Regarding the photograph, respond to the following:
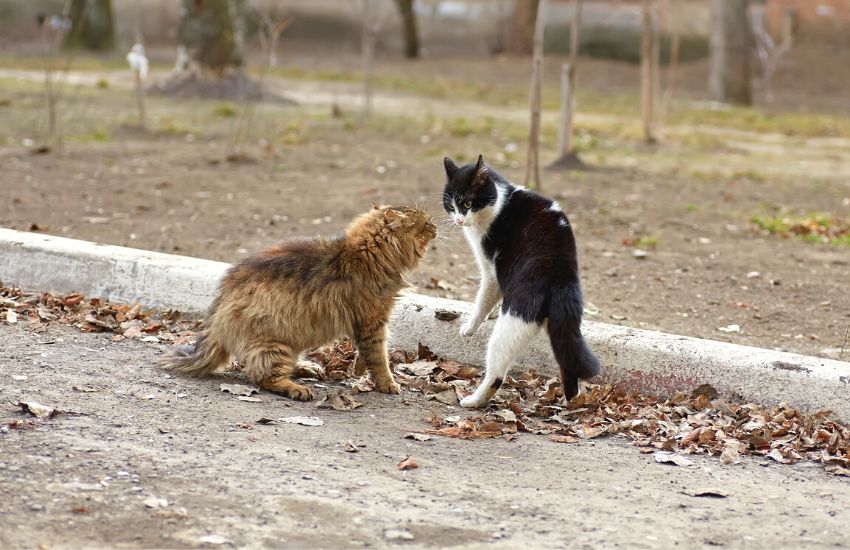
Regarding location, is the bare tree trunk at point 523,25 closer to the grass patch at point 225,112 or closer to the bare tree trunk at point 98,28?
the bare tree trunk at point 98,28

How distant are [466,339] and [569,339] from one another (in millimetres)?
1030

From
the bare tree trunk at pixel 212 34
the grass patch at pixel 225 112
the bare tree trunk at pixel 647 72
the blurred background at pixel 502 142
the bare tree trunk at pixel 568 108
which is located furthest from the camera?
the bare tree trunk at pixel 212 34

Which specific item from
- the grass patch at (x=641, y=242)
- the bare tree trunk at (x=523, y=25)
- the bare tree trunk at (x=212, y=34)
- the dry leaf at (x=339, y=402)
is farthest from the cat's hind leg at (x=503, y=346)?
the bare tree trunk at (x=523, y=25)

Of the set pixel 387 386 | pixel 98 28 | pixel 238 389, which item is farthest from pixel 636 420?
pixel 98 28

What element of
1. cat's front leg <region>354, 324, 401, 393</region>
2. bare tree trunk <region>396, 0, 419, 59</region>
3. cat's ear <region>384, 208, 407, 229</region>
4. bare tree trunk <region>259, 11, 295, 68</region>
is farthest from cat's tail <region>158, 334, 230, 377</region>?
bare tree trunk <region>396, 0, 419, 59</region>

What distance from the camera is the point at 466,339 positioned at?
5.98 metres

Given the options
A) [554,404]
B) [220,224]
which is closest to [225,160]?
[220,224]

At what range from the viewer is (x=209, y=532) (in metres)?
3.64

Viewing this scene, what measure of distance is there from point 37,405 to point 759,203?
8028mm

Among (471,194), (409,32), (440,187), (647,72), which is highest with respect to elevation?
(409,32)

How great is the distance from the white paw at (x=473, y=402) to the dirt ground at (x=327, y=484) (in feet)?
0.79

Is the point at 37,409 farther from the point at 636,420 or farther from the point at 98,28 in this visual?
the point at 98,28

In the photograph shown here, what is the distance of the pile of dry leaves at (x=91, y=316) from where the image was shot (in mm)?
5961

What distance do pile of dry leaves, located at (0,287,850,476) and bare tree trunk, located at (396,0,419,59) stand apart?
20757mm
